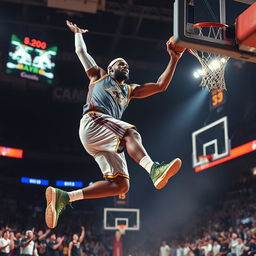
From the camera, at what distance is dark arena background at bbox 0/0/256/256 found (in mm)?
15898

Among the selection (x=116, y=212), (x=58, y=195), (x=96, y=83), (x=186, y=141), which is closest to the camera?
(x=58, y=195)

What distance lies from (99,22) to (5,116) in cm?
836

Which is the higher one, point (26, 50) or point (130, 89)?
point (26, 50)

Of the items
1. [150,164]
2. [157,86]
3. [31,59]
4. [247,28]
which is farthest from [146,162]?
[31,59]

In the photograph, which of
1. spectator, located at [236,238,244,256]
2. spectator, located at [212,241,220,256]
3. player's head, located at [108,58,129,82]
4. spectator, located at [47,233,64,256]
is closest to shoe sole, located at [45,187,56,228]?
player's head, located at [108,58,129,82]

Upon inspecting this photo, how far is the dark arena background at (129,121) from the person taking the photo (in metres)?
15.9

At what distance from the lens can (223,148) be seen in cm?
1470

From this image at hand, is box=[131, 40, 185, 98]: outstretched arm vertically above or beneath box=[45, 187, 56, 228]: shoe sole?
above

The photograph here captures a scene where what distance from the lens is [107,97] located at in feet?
14.0

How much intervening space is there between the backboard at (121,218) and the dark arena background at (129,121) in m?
1.50

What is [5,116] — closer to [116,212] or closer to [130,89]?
[116,212]

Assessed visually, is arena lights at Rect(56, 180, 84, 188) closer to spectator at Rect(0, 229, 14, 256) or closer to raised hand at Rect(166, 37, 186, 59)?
spectator at Rect(0, 229, 14, 256)

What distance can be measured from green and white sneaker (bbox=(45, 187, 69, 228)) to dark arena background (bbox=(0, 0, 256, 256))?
9498mm

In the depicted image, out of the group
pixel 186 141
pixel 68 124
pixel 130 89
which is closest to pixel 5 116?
pixel 68 124
